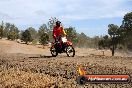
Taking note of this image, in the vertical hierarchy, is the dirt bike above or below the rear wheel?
above

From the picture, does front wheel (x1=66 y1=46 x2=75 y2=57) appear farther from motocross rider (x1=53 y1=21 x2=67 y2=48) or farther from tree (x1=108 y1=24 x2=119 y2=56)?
tree (x1=108 y1=24 x2=119 y2=56)

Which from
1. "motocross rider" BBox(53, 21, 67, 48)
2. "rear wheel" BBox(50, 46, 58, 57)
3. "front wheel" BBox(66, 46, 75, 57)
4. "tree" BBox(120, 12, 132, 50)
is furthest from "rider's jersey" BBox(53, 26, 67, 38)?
"tree" BBox(120, 12, 132, 50)

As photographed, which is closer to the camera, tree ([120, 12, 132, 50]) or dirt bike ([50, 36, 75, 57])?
dirt bike ([50, 36, 75, 57])

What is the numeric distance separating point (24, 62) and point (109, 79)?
9.61 metres

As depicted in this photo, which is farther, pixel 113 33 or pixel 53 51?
pixel 113 33

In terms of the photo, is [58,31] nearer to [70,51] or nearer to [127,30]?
[70,51]

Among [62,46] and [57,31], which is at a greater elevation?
[57,31]

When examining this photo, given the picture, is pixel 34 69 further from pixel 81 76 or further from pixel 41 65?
pixel 81 76

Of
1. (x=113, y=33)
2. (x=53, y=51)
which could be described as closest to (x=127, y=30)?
(x=113, y=33)

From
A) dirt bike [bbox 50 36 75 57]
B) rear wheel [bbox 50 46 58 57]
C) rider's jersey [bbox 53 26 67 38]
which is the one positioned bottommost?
rear wheel [bbox 50 46 58 57]

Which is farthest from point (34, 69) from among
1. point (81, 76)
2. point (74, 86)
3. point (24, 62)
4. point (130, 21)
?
point (130, 21)

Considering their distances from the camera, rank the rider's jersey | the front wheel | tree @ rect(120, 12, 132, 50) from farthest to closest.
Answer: tree @ rect(120, 12, 132, 50)
the rider's jersey
the front wheel

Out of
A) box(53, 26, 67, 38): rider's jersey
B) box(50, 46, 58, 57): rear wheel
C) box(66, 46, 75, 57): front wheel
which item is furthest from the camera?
box(50, 46, 58, 57): rear wheel

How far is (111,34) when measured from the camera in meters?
78.6
